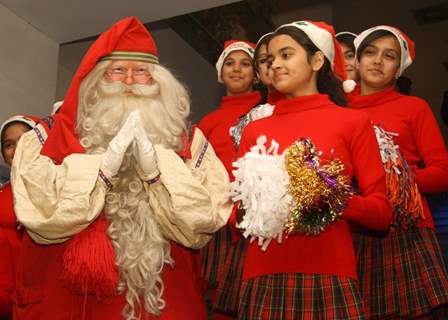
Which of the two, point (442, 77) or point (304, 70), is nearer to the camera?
point (304, 70)

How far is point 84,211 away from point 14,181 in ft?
1.29

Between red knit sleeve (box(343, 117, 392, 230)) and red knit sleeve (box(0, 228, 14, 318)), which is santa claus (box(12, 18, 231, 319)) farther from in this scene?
red knit sleeve (box(0, 228, 14, 318))

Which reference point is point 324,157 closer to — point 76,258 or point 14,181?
point 76,258

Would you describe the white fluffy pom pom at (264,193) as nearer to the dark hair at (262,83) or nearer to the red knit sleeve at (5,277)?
the dark hair at (262,83)

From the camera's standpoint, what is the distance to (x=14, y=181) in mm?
3242

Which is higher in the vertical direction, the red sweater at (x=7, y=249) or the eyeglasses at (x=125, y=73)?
the eyeglasses at (x=125, y=73)

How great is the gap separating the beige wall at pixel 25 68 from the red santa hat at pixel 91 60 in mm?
2079

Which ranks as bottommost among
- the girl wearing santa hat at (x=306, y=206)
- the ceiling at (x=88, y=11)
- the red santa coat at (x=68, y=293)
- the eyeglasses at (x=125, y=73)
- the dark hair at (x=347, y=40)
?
the red santa coat at (x=68, y=293)

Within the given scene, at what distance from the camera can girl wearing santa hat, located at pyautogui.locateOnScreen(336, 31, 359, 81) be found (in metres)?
4.66

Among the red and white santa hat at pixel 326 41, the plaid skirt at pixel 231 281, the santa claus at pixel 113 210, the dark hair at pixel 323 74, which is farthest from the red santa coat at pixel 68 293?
the red and white santa hat at pixel 326 41

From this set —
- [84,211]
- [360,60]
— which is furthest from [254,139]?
[360,60]

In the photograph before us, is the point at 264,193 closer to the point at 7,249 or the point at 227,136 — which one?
the point at 227,136

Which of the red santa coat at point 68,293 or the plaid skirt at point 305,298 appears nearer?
the plaid skirt at point 305,298

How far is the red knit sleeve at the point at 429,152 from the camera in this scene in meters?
3.88
